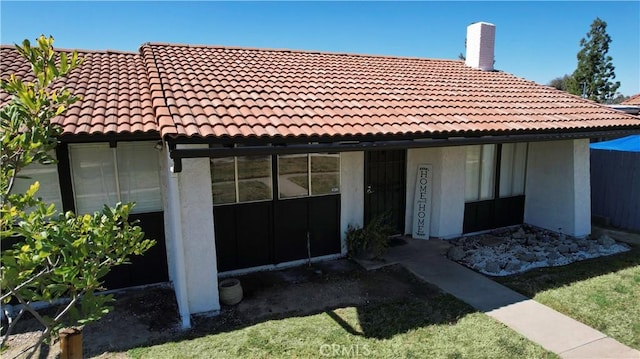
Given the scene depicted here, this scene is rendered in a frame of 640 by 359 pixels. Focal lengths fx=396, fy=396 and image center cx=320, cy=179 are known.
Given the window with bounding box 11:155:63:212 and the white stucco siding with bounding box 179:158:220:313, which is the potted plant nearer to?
the white stucco siding with bounding box 179:158:220:313

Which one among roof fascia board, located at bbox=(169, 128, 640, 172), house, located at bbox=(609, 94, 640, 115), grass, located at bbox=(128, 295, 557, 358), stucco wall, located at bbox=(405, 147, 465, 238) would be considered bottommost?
grass, located at bbox=(128, 295, 557, 358)

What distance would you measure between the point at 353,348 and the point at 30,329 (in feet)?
14.6

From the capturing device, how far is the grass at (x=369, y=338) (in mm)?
4809

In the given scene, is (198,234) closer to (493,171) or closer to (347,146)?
(347,146)

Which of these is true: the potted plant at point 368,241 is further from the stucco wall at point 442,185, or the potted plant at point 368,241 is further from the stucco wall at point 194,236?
the stucco wall at point 194,236

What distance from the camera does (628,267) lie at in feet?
24.6

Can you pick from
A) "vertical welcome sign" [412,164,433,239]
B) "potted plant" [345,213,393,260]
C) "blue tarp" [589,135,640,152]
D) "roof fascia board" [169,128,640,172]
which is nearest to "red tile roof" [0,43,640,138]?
"roof fascia board" [169,128,640,172]

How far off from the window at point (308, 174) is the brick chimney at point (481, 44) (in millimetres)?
7255

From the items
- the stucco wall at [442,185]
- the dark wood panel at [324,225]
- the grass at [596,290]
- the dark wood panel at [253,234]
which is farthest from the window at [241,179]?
the grass at [596,290]

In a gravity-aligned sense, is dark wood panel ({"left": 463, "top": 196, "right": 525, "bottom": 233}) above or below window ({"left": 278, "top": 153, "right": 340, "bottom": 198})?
below

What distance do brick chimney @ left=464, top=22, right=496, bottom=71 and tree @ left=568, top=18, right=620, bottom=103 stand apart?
119 feet

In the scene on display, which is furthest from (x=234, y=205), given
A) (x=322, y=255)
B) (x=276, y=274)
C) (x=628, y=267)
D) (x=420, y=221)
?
(x=628, y=267)

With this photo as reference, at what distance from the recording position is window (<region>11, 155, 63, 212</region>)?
19.6 ft

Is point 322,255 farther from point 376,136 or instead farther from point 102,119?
point 102,119
